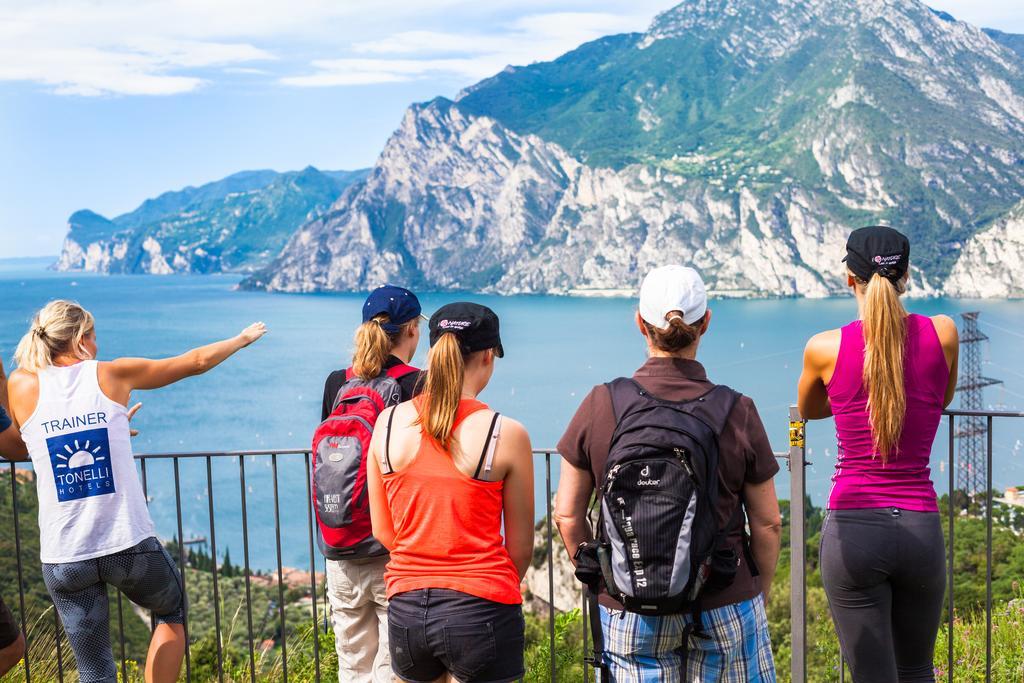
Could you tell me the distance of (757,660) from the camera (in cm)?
263

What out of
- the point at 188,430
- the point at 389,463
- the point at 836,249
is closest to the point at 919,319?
the point at 389,463

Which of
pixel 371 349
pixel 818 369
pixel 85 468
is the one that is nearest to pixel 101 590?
pixel 85 468

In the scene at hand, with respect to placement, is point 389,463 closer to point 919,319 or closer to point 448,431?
point 448,431

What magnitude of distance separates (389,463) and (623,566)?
78 centimetres

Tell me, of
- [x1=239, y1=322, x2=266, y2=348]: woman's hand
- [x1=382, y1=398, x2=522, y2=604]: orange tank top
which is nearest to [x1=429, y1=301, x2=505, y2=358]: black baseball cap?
[x1=382, y1=398, x2=522, y2=604]: orange tank top

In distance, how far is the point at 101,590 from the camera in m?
3.51

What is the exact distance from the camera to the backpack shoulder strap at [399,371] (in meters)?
3.49

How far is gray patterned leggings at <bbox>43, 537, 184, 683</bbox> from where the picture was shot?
134 inches

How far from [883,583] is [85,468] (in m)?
2.81

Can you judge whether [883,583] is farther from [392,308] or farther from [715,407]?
[392,308]

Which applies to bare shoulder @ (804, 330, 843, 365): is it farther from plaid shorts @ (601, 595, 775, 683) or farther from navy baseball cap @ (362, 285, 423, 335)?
navy baseball cap @ (362, 285, 423, 335)

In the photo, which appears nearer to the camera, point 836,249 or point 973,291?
point 973,291

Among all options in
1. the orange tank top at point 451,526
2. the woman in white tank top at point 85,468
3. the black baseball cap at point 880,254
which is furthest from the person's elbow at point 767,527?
the woman in white tank top at point 85,468

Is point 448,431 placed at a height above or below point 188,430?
above
